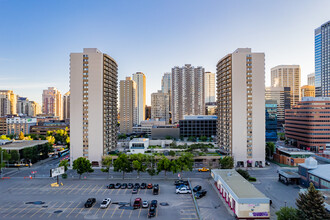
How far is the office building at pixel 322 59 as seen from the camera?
6663 inches

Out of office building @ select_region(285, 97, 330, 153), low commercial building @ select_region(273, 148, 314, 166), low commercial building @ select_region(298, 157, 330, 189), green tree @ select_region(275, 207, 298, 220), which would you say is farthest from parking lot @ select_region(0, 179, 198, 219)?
office building @ select_region(285, 97, 330, 153)

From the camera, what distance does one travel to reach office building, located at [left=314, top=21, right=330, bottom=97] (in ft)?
555

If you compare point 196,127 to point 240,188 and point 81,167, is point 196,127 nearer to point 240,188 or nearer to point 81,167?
point 81,167

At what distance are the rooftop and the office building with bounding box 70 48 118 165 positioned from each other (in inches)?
1656

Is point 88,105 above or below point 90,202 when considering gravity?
above

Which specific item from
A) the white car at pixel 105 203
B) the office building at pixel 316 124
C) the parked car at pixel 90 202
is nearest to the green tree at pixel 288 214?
the white car at pixel 105 203

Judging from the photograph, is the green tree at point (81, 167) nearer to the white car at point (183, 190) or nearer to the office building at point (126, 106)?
the white car at point (183, 190)

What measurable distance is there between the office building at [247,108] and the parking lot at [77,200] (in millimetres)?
31186

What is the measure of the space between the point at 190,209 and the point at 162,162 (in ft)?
66.4

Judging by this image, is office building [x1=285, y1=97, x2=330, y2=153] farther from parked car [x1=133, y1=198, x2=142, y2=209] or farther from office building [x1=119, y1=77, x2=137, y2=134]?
office building [x1=119, y1=77, x2=137, y2=134]

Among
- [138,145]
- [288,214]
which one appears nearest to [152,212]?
[288,214]

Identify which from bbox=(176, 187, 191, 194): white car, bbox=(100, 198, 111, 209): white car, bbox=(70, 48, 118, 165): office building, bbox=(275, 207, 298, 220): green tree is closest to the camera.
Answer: bbox=(275, 207, 298, 220): green tree

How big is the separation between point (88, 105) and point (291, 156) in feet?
237

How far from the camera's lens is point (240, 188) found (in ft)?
141
